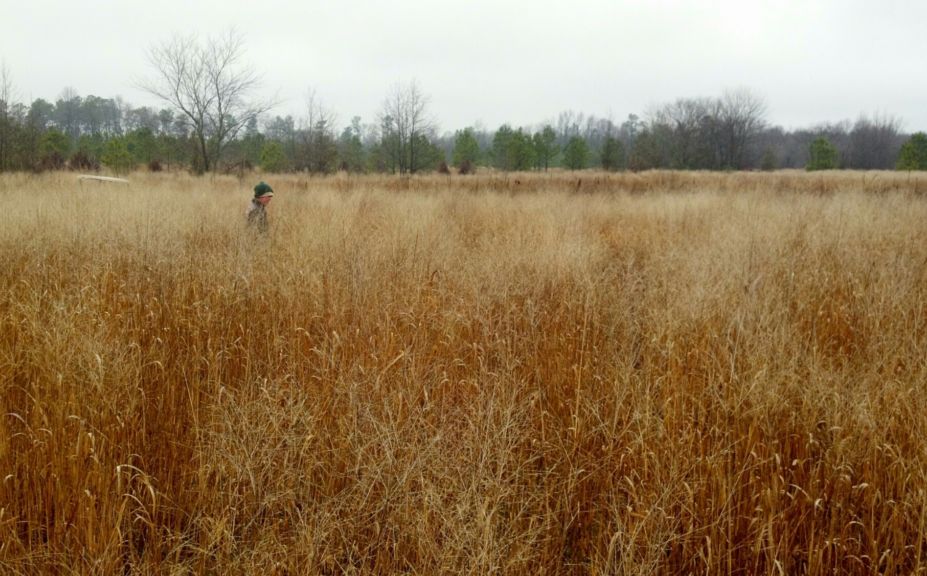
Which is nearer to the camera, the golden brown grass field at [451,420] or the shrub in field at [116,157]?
the golden brown grass field at [451,420]

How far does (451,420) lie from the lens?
8.27ft

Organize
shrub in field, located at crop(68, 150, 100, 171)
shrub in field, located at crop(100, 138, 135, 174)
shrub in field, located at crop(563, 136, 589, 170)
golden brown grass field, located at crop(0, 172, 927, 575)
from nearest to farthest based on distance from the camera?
golden brown grass field, located at crop(0, 172, 927, 575) → shrub in field, located at crop(68, 150, 100, 171) → shrub in field, located at crop(100, 138, 135, 174) → shrub in field, located at crop(563, 136, 589, 170)

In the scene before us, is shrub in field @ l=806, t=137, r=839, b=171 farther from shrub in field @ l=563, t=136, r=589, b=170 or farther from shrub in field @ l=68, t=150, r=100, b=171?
shrub in field @ l=68, t=150, r=100, b=171

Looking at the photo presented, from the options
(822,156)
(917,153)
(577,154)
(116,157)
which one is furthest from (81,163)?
(917,153)

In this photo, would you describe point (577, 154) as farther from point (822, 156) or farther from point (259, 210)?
point (259, 210)

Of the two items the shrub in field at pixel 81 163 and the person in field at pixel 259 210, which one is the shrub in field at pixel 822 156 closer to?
the person in field at pixel 259 210

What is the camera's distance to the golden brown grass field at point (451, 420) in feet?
5.78

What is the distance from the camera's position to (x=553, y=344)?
3219 mm

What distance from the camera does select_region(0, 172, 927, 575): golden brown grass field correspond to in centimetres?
176

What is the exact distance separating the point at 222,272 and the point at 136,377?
1.68 m

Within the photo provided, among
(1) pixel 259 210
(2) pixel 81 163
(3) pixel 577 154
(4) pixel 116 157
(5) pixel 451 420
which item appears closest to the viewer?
(5) pixel 451 420

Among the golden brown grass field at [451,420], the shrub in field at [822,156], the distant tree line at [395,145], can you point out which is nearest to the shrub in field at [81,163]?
the distant tree line at [395,145]

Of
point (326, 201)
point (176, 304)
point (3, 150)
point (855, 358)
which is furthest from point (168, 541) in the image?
point (3, 150)

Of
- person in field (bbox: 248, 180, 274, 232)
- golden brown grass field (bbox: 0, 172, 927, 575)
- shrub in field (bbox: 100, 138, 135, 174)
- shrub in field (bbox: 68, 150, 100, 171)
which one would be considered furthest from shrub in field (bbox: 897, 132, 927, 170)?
shrub in field (bbox: 68, 150, 100, 171)
